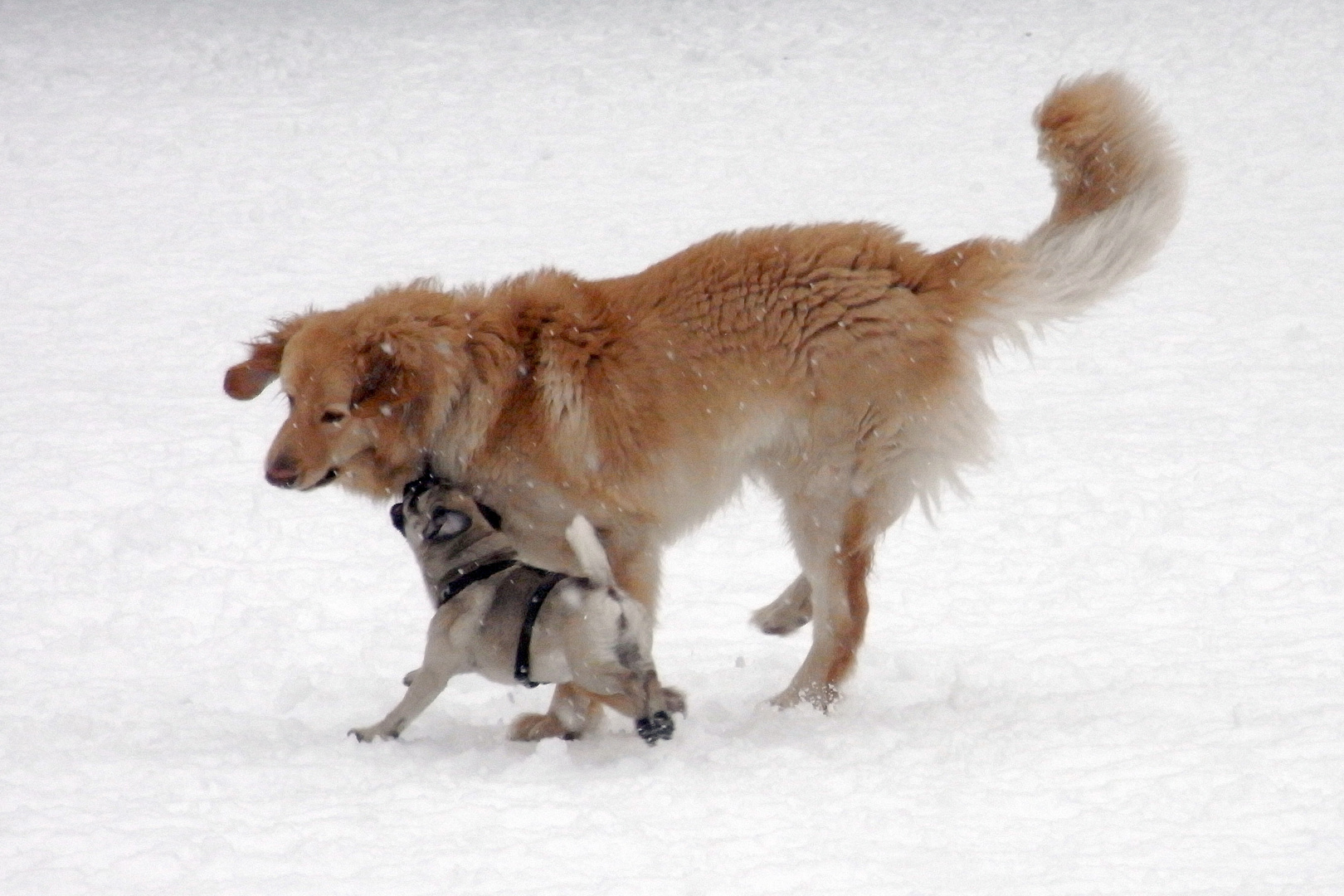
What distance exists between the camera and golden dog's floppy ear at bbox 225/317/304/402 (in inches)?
205

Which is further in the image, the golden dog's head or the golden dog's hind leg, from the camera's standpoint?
the golden dog's hind leg

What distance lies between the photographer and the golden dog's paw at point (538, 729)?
5.00 meters

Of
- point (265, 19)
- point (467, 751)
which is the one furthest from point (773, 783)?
point (265, 19)

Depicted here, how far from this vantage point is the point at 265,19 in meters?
19.0

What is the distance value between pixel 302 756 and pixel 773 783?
1.50 meters

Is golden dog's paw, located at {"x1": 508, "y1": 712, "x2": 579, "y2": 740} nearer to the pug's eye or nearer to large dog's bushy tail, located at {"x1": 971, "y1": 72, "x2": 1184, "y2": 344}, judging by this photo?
the pug's eye

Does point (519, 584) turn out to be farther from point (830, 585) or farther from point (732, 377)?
point (830, 585)

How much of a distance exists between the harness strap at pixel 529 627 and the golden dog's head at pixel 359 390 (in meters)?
0.75

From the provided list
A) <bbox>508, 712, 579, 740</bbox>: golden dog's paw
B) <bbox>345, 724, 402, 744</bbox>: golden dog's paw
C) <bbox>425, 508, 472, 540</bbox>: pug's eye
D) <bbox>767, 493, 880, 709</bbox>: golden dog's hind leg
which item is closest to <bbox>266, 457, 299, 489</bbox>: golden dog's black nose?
<bbox>425, 508, 472, 540</bbox>: pug's eye

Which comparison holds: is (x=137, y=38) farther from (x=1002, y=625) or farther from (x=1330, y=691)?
(x=1330, y=691)

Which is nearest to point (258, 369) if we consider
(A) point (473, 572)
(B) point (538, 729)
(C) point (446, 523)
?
(C) point (446, 523)

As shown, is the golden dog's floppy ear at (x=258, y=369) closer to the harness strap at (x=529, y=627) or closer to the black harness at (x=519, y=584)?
the black harness at (x=519, y=584)

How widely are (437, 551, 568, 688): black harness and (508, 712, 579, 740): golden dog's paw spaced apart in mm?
257

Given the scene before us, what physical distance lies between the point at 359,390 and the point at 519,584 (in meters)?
0.87
